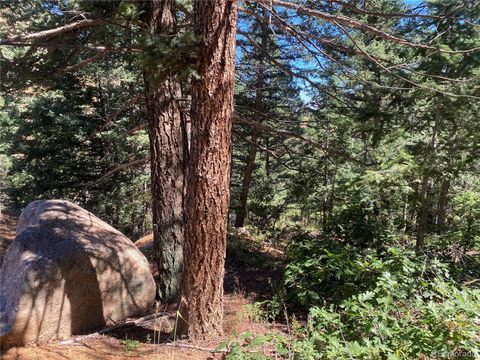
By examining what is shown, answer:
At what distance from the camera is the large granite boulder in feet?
12.6

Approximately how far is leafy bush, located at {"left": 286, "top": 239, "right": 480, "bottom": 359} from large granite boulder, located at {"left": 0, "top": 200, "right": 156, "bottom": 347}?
2.48 meters

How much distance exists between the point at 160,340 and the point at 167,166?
7.96 feet

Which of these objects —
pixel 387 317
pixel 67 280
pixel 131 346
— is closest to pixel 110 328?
pixel 67 280

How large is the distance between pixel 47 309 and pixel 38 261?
1.91ft

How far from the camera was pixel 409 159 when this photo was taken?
5254 mm

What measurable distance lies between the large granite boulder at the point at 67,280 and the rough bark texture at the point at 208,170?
137 centimetres

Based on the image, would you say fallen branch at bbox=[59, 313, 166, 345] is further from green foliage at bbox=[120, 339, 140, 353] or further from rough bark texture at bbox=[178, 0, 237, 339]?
rough bark texture at bbox=[178, 0, 237, 339]

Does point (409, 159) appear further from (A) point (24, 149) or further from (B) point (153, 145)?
(A) point (24, 149)

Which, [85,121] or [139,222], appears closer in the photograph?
[85,121]

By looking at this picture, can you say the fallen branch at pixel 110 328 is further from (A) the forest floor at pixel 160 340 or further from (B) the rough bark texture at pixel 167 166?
(B) the rough bark texture at pixel 167 166

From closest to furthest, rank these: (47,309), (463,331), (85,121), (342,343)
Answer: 1. (463,331)
2. (342,343)
3. (47,309)
4. (85,121)

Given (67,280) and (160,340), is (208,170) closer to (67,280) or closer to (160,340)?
(160,340)

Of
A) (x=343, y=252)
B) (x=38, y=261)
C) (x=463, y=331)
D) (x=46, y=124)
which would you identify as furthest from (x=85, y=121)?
(x=463, y=331)

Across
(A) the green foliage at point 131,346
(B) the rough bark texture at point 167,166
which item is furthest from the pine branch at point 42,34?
(A) the green foliage at point 131,346
